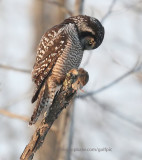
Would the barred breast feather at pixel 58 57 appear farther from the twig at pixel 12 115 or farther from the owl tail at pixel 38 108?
the twig at pixel 12 115

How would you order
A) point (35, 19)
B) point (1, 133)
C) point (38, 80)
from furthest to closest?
point (1, 133) → point (35, 19) → point (38, 80)

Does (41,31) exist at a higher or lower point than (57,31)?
lower

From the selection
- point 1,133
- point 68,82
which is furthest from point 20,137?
point 68,82

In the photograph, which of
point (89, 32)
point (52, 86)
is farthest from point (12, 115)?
point (89, 32)

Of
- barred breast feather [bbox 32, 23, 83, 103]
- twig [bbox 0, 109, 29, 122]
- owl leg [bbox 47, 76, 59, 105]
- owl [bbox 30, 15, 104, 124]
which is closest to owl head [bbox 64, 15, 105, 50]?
owl [bbox 30, 15, 104, 124]

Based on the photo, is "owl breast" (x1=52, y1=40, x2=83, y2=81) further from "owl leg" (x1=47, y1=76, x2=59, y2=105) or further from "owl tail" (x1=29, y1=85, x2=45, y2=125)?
"owl tail" (x1=29, y1=85, x2=45, y2=125)

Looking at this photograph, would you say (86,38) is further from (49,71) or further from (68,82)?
(68,82)

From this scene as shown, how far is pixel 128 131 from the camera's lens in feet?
34.7

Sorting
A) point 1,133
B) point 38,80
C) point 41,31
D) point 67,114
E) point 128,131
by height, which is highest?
point 38,80

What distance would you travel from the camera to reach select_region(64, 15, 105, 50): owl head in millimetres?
6517

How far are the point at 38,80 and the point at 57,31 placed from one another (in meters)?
0.65

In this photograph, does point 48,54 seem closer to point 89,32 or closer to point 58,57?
point 58,57

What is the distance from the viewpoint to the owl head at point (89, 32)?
652cm

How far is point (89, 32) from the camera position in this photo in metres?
6.59
